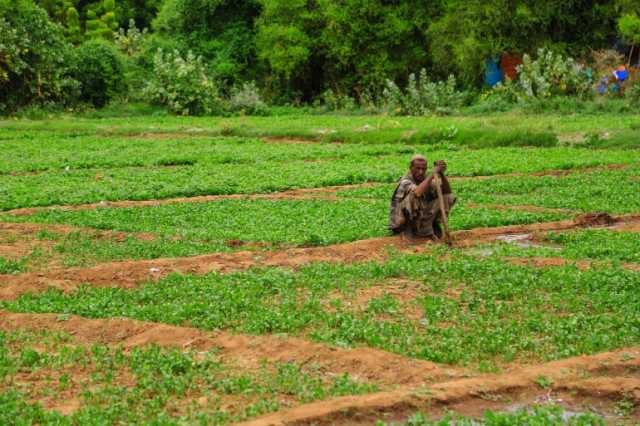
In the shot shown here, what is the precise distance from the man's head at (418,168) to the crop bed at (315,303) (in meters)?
1.03

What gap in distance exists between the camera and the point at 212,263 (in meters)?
13.0

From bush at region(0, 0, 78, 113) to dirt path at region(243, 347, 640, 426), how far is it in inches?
1386

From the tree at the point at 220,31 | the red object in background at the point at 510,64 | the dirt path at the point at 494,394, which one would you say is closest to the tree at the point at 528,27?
the red object in background at the point at 510,64

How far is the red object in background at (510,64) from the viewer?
4172 centimetres

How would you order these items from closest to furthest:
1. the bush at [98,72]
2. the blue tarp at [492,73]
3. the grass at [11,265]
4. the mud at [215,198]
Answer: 1. the grass at [11,265]
2. the mud at [215,198]
3. the blue tarp at [492,73]
4. the bush at [98,72]

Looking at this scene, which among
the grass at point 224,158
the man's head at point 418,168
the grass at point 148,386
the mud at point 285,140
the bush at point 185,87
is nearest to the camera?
the grass at point 148,386

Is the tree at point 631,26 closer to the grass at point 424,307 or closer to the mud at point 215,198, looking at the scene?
the mud at point 215,198

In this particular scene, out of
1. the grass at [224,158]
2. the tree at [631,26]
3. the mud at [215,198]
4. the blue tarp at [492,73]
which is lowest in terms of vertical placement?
the mud at [215,198]

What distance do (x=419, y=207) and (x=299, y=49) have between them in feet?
106

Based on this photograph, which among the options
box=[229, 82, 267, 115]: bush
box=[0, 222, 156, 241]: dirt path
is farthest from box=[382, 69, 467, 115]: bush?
box=[0, 222, 156, 241]: dirt path

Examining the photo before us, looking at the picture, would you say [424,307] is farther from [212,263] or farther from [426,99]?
[426,99]

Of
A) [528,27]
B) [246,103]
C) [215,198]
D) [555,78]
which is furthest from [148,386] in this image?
[246,103]

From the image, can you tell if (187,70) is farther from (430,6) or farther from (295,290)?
(295,290)

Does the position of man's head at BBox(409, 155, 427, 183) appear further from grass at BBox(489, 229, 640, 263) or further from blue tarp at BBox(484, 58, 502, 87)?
blue tarp at BBox(484, 58, 502, 87)
